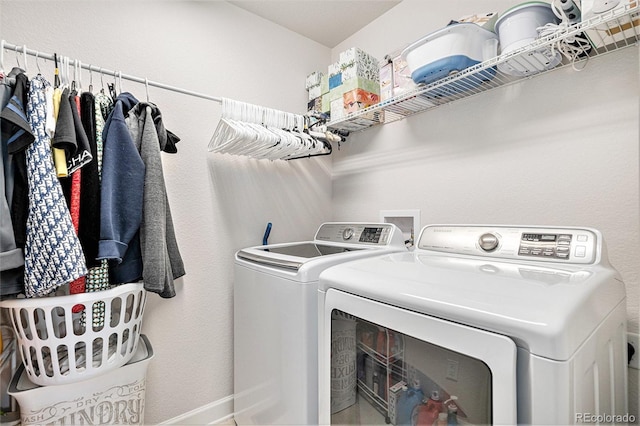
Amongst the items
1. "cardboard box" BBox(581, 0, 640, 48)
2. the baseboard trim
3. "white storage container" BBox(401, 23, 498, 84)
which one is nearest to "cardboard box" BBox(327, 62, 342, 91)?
"white storage container" BBox(401, 23, 498, 84)

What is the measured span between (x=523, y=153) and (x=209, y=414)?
2121 mm

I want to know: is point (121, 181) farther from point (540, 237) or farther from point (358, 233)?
point (540, 237)

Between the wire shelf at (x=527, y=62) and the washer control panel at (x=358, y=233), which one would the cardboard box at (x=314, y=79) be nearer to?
the wire shelf at (x=527, y=62)

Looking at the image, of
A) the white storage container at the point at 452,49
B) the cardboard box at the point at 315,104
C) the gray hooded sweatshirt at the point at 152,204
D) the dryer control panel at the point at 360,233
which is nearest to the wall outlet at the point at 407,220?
the dryer control panel at the point at 360,233

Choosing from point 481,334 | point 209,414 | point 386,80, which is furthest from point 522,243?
point 209,414

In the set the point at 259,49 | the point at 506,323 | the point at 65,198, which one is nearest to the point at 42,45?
the point at 65,198

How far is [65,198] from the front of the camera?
41.0 inches

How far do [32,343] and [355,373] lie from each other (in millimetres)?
1130

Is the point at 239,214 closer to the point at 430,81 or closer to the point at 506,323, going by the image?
the point at 430,81

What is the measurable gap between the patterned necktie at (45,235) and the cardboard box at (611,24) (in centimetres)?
178

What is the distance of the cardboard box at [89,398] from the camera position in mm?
1041

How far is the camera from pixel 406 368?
84 centimetres

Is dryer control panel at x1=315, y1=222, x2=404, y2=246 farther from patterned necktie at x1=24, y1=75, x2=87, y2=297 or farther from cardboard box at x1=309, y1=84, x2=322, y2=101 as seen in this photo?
patterned necktie at x1=24, y1=75, x2=87, y2=297

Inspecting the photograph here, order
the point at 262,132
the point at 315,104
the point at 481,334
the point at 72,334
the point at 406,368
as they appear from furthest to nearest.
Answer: the point at 315,104
the point at 262,132
the point at 72,334
the point at 406,368
the point at 481,334
